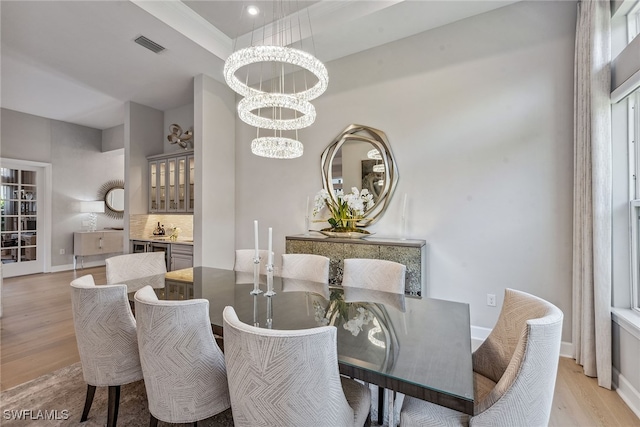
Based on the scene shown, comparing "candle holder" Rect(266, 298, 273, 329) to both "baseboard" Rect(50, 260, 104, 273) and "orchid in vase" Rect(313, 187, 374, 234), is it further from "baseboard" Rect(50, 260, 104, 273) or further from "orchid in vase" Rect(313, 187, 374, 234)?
"baseboard" Rect(50, 260, 104, 273)

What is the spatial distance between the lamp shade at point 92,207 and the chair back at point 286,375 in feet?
23.9

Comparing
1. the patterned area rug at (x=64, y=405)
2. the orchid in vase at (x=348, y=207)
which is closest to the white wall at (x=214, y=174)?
the orchid in vase at (x=348, y=207)

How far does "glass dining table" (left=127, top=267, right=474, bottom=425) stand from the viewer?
103 cm

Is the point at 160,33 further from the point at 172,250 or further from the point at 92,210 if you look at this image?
the point at 92,210

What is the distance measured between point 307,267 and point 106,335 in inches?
56.6

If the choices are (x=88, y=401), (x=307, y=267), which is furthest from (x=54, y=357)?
(x=307, y=267)

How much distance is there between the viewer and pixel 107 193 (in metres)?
7.15

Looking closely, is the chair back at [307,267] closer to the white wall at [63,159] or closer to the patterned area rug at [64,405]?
the patterned area rug at [64,405]

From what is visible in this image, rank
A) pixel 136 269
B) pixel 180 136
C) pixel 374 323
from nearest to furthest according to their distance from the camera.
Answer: pixel 374 323
pixel 136 269
pixel 180 136

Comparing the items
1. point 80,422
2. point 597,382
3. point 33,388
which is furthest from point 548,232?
point 33,388

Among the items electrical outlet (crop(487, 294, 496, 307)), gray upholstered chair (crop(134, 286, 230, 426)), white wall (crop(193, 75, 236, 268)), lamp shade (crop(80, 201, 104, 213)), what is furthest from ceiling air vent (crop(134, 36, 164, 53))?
lamp shade (crop(80, 201, 104, 213))

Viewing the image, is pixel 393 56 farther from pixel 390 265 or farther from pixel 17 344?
pixel 17 344

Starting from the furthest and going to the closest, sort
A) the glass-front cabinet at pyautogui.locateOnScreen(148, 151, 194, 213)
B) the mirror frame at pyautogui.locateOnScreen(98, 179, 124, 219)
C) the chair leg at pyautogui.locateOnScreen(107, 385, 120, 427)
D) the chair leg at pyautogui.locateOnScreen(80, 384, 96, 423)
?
1. the mirror frame at pyautogui.locateOnScreen(98, 179, 124, 219)
2. the glass-front cabinet at pyautogui.locateOnScreen(148, 151, 194, 213)
3. the chair leg at pyautogui.locateOnScreen(80, 384, 96, 423)
4. the chair leg at pyautogui.locateOnScreen(107, 385, 120, 427)

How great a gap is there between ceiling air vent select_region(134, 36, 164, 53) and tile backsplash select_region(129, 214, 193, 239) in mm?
2598
